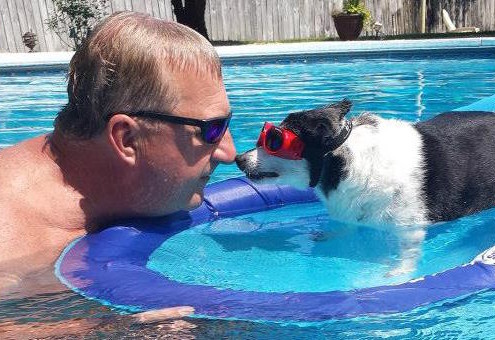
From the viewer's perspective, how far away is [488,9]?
778 inches

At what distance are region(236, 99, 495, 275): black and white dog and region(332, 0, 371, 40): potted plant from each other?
13.8 m

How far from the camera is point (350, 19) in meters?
17.3

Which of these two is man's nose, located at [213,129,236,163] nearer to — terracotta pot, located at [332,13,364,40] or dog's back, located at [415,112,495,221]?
dog's back, located at [415,112,495,221]

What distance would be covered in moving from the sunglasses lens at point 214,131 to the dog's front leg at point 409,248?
1.10m

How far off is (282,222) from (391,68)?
795 centimetres

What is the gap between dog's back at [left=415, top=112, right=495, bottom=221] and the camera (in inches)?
156

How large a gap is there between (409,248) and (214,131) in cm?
138

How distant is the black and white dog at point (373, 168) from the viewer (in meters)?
3.78

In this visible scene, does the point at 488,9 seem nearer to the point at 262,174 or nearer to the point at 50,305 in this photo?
the point at 262,174

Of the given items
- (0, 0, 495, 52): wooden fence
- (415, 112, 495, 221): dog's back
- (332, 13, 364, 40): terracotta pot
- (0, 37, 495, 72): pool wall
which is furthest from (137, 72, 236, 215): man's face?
(0, 0, 495, 52): wooden fence

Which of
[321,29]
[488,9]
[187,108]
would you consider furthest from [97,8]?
[187,108]

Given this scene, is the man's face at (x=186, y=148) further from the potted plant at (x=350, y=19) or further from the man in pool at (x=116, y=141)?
the potted plant at (x=350, y=19)

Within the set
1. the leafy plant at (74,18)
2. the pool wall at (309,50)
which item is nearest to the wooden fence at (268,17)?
the leafy plant at (74,18)

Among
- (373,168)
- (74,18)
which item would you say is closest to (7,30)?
(74,18)
